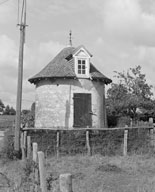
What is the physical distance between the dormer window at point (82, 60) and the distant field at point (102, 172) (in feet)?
29.1

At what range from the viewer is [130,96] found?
3312cm

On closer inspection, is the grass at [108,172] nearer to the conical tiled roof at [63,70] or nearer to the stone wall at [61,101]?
the stone wall at [61,101]

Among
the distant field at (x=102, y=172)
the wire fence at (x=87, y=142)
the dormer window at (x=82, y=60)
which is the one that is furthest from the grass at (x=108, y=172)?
the dormer window at (x=82, y=60)

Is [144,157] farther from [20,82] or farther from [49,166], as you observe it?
[20,82]

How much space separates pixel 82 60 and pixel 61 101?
3.37 meters

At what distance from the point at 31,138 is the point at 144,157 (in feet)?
18.8

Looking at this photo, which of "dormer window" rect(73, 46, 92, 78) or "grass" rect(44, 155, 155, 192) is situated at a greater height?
"dormer window" rect(73, 46, 92, 78)

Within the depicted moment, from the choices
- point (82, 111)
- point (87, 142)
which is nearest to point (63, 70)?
point (82, 111)

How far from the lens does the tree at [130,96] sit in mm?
32688

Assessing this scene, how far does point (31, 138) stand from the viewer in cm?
1769

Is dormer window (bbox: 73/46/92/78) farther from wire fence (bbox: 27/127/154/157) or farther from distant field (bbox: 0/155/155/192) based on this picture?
distant field (bbox: 0/155/155/192)

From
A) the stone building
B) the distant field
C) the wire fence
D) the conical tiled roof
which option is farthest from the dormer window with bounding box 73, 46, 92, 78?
the distant field

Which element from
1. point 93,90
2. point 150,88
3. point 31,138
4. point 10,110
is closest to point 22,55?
point 31,138

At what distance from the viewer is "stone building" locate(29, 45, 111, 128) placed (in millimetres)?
24266
